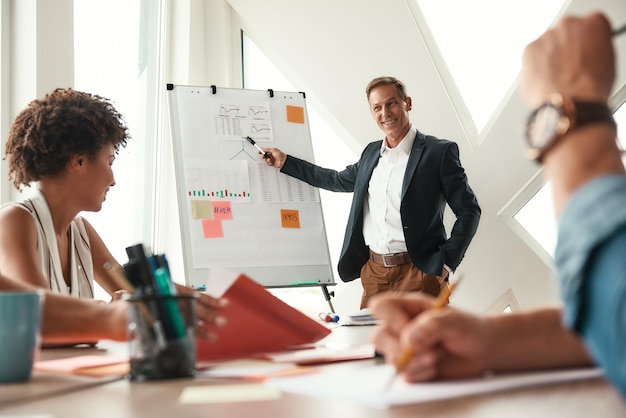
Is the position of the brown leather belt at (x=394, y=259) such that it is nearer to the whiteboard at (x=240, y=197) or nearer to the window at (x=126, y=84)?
the whiteboard at (x=240, y=197)

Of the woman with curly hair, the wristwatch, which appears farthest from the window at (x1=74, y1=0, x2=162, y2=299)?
the wristwatch

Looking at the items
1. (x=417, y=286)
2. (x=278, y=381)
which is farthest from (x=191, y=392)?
(x=417, y=286)

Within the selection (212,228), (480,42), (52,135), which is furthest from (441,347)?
(480,42)

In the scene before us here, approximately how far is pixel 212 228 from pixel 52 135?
4.82 feet

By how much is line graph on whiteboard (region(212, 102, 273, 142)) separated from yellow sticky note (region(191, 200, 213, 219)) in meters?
0.36

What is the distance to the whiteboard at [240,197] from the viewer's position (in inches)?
134

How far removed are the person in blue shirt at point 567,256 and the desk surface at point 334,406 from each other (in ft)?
0.19

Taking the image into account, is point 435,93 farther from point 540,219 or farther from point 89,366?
point 89,366

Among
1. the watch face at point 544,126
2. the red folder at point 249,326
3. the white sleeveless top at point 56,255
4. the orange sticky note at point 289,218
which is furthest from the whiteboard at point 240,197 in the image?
the watch face at point 544,126

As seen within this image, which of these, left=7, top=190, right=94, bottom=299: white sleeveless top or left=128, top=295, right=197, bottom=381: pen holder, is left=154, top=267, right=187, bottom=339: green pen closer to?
left=128, top=295, right=197, bottom=381: pen holder

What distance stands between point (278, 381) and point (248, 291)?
0.29m

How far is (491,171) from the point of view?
4418 millimetres

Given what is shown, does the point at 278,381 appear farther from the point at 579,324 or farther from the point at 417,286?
the point at 417,286

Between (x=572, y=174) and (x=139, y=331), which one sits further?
(x=139, y=331)
